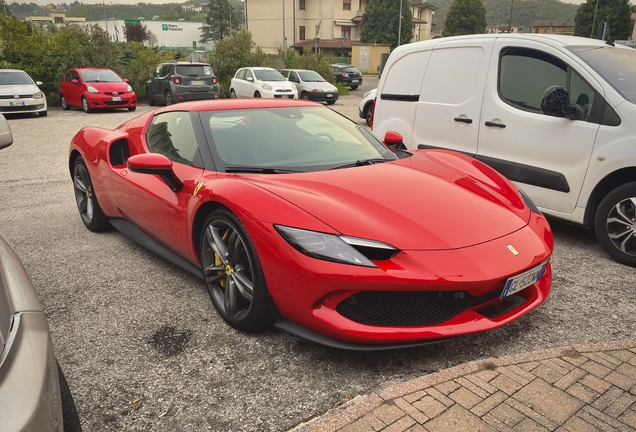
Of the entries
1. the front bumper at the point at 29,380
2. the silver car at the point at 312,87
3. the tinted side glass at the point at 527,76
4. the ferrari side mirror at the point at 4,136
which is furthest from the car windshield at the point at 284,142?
the silver car at the point at 312,87

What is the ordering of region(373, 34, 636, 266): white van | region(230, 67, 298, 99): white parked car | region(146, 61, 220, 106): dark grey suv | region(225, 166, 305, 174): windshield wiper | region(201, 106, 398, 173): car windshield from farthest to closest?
region(230, 67, 298, 99): white parked car
region(146, 61, 220, 106): dark grey suv
region(373, 34, 636, 266): white van
region(201, 106, 398, 173): car windshield
region(225, 166, 305, 174): windshield wiper

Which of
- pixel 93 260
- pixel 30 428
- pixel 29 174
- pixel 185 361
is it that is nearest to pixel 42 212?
pixel 93 260

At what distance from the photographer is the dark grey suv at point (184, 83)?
1830cm

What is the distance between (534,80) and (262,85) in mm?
15933

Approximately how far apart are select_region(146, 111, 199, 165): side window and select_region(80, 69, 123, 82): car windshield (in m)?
15.6

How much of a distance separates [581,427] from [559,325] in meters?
1.07

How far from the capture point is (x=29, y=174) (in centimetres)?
783

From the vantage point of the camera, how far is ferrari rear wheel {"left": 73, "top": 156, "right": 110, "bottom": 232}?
15.6 feet

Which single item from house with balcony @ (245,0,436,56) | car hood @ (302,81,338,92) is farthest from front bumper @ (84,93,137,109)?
house with balcony @ (245,0,436,56)

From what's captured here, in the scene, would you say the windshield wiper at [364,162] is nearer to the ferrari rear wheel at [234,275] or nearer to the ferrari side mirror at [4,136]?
the ferrari rear wheel at [234,275]

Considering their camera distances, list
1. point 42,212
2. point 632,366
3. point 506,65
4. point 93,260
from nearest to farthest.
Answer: point 632,366 < point 93,260 < point 506,65 < point 42,212

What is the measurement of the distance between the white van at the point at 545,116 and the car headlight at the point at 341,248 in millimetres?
2466

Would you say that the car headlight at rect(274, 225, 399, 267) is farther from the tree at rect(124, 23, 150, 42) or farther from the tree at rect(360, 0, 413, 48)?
the tree at rect(124, 23, 150, 42)

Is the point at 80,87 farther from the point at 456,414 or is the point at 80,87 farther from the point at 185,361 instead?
the point at 456,414
